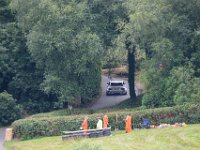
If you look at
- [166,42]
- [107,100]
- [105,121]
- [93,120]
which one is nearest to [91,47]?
[166,42]

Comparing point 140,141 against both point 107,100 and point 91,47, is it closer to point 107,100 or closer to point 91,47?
point 91,47

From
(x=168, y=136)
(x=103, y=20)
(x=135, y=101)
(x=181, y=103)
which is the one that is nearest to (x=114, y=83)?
(x=135, y=101)

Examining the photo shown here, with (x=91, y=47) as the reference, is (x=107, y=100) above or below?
below

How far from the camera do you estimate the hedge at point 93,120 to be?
3100 cm

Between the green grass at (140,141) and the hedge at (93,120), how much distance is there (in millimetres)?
1200

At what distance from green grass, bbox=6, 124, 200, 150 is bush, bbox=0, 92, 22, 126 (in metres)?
10.0

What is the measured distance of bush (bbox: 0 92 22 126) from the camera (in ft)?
131

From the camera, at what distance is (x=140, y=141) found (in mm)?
26734

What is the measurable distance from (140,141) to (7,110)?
15.8m

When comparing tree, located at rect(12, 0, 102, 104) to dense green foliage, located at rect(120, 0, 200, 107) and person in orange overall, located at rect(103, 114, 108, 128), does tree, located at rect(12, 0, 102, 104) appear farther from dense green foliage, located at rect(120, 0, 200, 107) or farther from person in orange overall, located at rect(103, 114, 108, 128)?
person in orange overall, located at rect(103, 114, 108, 128)

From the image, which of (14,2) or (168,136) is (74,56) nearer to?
(14,2)

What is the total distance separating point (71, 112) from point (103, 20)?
7.34 meters

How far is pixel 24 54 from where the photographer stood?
1727 inches

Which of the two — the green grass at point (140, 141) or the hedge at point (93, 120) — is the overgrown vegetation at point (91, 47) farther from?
the green grass at point (140, 141)
